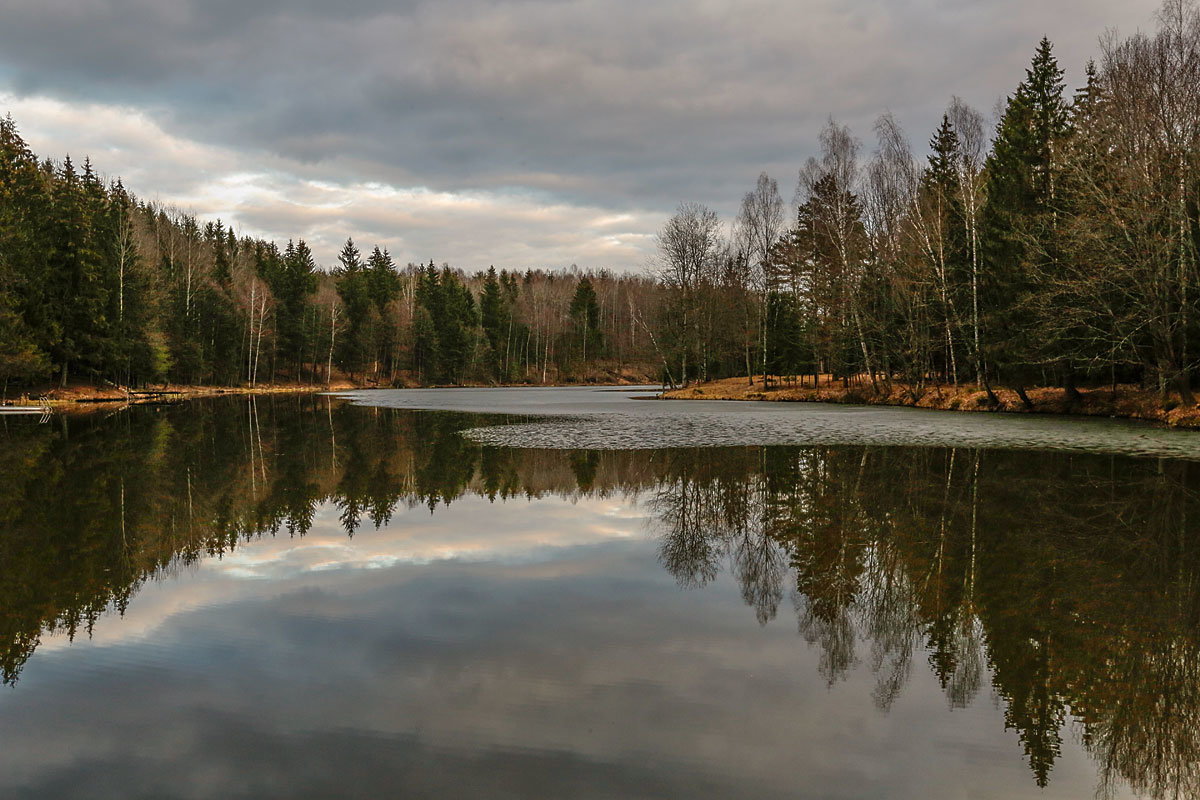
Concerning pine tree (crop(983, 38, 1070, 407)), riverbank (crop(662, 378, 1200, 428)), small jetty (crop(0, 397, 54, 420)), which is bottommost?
small jetty (crop(0, 397, 54, 420))

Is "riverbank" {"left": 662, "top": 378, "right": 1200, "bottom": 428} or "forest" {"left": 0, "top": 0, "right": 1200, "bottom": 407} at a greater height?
"forest" {"left": 0, "top": 0, "right": 1200, "bottom": 407}

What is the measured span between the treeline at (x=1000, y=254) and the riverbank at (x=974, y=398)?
2.96 ft

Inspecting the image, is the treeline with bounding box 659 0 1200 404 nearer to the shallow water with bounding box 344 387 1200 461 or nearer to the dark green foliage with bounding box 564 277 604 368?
the shallow water with bounding box 344 387 1200 461

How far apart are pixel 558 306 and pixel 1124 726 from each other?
425 feet

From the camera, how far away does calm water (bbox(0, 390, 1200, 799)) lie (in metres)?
3.91

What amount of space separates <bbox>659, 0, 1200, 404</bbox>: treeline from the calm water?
16.7 metres

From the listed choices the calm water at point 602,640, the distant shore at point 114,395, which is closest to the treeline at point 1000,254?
the calm water at point 602,640

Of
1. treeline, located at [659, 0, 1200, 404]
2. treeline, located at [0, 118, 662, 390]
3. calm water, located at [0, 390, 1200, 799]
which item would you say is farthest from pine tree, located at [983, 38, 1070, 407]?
treeline, located at [0, 118, 662, 390]

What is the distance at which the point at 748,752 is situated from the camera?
403 centimetres

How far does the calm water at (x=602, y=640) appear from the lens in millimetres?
3908

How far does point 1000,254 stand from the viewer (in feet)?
114

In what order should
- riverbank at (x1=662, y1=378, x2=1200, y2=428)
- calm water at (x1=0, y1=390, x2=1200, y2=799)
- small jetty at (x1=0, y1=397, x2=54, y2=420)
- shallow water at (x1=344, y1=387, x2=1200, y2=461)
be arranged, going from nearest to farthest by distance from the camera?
calm water at (x1=0, y1=390, x2=1200, y2=799)
shallow water at (x1=344, y1=387, x2=1200, y2=461)
riverbank at (x1=662, y1=378, x2=1200, y2=428)
small jetty at (x1=0, y1=397, x2=54, y2=420)

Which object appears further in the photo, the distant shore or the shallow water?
the distant shore

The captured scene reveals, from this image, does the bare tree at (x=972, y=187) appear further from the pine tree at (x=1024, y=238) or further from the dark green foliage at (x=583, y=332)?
the dark green foliage at (x=583, y=332)
